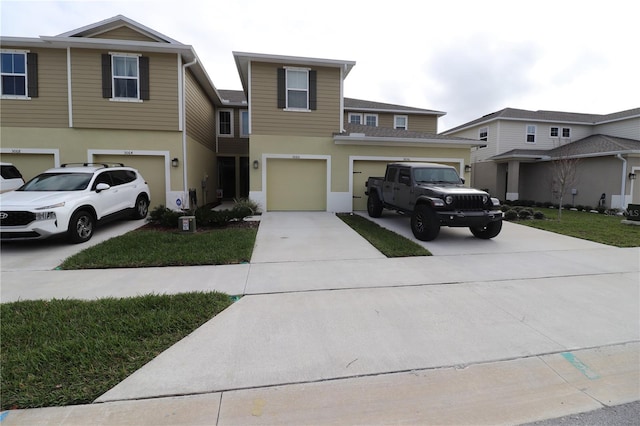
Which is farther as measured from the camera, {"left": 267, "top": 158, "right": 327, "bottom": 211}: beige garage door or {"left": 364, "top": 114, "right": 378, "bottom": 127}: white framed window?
{"left": 364, "top": 114, "right": 378, "bottom": 127}: white framed window

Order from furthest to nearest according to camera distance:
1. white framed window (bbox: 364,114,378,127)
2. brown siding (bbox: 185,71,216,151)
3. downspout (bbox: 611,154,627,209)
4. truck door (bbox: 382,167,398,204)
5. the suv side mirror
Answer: white framed window (bbox: 364,114,378,127) < downspout (bbox: 611,154,627,209) < brown siding (bbox: 185,71,216,151) < truck door (bbox: 382,167,398,204) < the suv side mirror

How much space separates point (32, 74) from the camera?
11062 millimetres

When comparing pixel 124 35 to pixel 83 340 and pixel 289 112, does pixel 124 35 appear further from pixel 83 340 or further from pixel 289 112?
pixel 83 340

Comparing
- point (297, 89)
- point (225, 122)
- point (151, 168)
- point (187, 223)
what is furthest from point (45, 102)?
point (297, 89)

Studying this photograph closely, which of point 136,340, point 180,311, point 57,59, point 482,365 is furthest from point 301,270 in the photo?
point 57,59

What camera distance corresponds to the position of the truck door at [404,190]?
8930 millimetres

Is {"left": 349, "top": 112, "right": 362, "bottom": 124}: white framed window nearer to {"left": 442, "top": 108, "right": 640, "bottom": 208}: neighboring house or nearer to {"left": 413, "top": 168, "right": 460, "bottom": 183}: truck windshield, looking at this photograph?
{"left": 442, "top": 108, "right": 640, "bottom": 208}: neighboring house

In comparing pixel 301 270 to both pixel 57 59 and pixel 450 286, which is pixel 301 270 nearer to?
pixel 450 286

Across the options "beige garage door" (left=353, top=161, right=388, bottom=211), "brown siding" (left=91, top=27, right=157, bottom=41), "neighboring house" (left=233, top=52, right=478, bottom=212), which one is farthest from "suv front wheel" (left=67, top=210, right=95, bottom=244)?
"beige garage door" (left=353, top=161, right=388, bottom=211)

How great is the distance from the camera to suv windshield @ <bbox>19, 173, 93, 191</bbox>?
25.4 feet

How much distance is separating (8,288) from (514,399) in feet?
20.7

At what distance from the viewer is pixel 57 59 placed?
1112cm

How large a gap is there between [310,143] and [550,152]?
666 inches

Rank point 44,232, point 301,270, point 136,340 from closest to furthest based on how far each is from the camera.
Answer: point 136,340 < point 301,270 < point 44,232
